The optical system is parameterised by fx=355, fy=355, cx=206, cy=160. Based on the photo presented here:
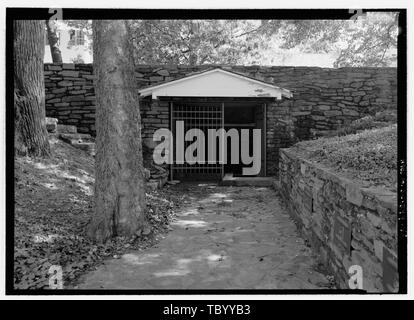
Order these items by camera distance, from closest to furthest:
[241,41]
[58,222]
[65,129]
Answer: [58,222] < [65,129] < [241,41]

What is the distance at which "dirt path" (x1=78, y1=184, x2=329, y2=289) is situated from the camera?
3.23 meters

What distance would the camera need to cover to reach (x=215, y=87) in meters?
9.12

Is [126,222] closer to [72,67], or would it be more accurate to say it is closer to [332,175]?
[332,175]

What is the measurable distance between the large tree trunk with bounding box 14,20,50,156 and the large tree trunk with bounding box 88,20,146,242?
2.47 metres

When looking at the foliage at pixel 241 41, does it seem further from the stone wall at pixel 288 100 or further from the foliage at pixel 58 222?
the foliage at pixel 58 222

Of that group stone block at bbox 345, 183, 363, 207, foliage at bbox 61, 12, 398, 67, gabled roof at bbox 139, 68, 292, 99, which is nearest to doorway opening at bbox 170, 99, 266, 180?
gabled roof at bbox 139, 68, 292, 99

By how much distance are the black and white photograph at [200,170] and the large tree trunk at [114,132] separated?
0.7 inches

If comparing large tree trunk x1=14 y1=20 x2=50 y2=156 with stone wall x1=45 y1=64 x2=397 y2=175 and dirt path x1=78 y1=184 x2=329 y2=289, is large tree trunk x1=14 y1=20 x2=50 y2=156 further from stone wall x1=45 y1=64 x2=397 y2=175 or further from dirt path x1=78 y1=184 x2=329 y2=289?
stone wall x1=45 y1=64 x2=397 y2=175

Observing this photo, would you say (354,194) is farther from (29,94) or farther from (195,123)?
(195,123)

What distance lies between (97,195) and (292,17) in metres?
3.13

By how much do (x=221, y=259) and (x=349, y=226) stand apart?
4.99ft

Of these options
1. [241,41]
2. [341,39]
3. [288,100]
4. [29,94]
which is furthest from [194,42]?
[29,94]

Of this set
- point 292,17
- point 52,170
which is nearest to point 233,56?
point 52,170

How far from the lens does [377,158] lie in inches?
143
